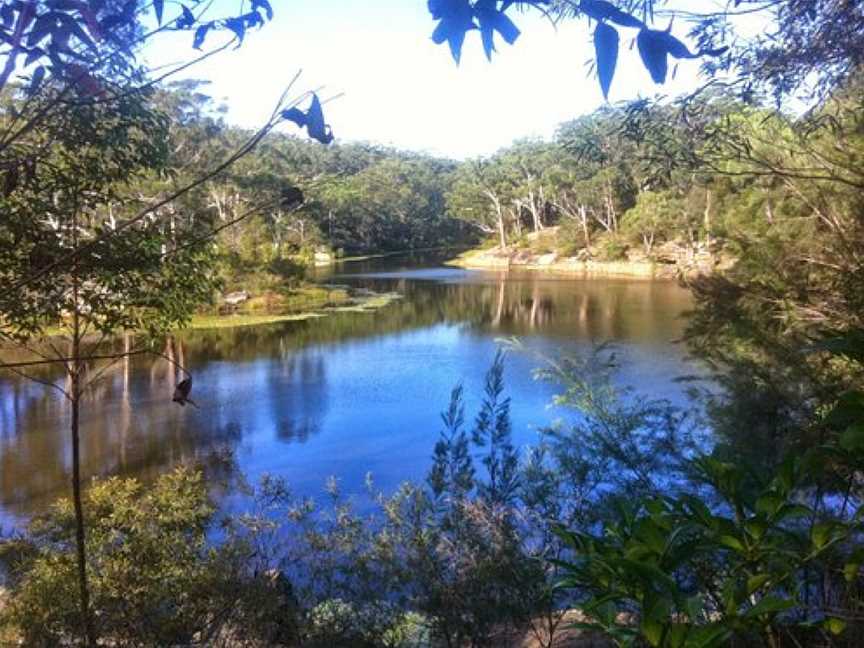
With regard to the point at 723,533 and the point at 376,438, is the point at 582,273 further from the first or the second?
the point at 723,533

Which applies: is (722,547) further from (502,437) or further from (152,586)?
(152,586)

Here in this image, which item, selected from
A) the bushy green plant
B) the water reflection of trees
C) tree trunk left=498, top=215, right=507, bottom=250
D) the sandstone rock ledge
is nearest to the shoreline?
the sandstone rock ledge

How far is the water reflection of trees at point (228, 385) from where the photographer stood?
883 cm

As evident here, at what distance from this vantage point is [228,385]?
479 inches

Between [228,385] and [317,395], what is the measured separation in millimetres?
1577

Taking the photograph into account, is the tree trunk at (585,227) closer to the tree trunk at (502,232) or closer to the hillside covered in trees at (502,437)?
the tree trunk at (502,232)

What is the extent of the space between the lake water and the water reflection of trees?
29mm

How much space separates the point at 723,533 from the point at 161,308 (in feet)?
10.7

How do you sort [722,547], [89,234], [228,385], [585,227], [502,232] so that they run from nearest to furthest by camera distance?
[722,547]
[89,234]
[228,385]
[585,227]
[502,232]

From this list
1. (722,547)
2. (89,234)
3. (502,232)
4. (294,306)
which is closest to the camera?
(722,547)

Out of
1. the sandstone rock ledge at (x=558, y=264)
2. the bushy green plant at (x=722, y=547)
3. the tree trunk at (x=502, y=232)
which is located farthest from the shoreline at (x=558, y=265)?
the bushy green plant at (x=722, y=547)

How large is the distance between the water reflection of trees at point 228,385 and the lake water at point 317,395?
0.03m

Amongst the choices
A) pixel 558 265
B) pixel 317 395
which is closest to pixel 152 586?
pixel 317 395

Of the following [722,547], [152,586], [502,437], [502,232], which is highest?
[502,232]
